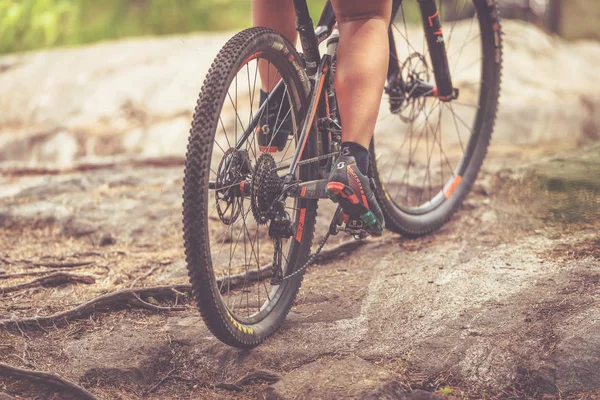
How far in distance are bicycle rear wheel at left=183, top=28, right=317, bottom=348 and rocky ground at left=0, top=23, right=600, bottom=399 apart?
14 centimetres

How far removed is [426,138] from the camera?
4.00 m

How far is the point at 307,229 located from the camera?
2627 millimetres

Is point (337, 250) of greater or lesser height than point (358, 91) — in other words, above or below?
below

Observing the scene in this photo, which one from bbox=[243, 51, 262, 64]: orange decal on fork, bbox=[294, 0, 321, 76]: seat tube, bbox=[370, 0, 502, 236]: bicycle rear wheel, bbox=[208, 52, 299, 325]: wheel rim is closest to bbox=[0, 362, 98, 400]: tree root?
bbox=[208, 52, 299, 325]: wheel rim

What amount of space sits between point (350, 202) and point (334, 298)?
0.51m

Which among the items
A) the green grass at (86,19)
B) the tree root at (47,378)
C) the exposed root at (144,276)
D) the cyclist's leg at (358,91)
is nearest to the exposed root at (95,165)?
the exposed root at (144,276)

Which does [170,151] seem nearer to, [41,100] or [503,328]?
[41,100]

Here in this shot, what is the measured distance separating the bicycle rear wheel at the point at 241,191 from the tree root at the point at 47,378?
0.43m

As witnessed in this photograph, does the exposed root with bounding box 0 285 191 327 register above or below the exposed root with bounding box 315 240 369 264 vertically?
below

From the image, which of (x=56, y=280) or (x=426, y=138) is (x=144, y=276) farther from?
(x=426, y=138)

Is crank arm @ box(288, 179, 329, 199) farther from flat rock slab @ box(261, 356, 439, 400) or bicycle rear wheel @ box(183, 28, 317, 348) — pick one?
flat rock slab @ box(261, 356, 439, 400)

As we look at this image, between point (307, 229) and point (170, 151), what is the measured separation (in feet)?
10.9

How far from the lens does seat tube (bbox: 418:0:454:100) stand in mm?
3205

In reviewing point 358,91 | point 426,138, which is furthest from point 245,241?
point 426,138
